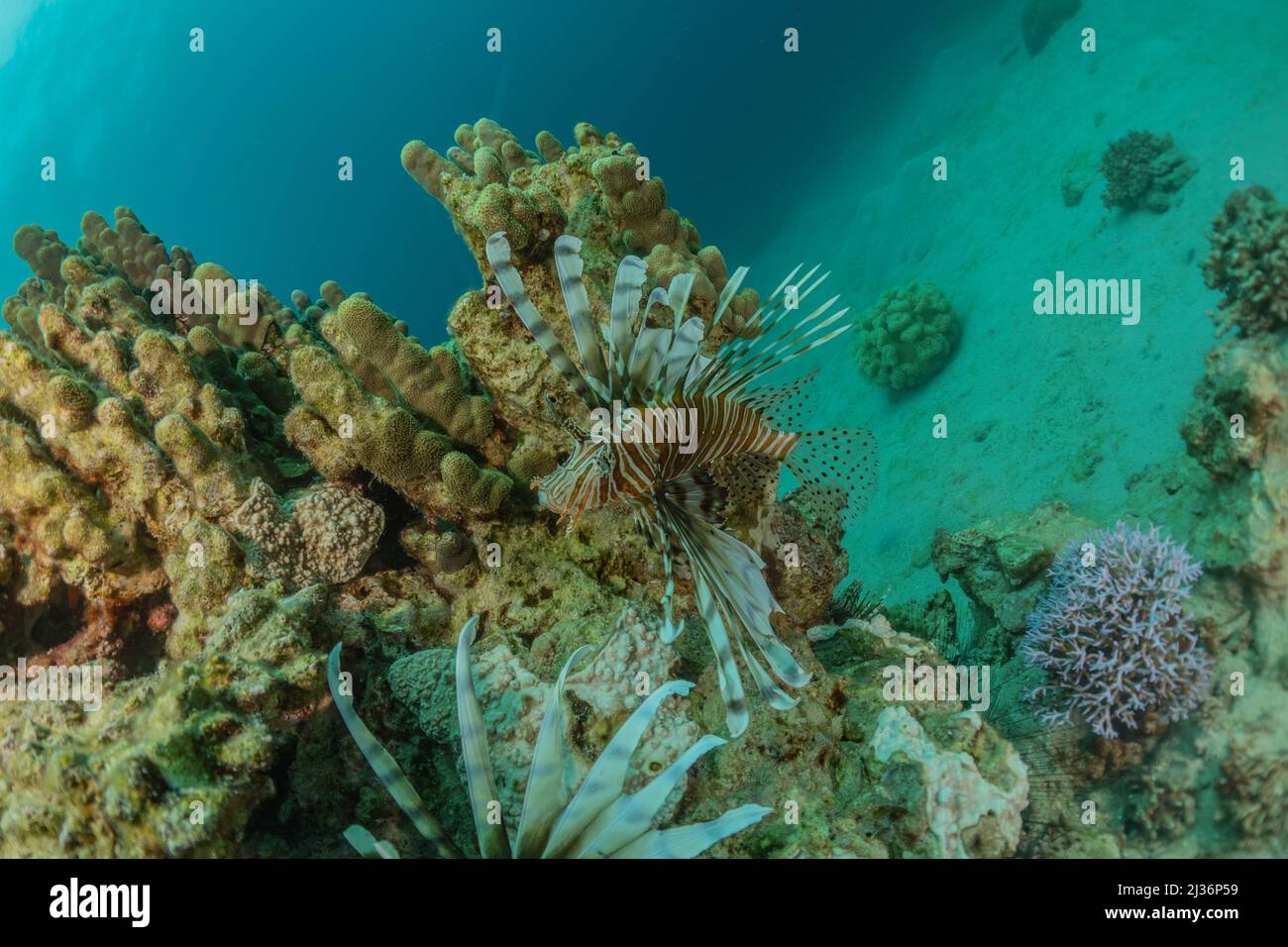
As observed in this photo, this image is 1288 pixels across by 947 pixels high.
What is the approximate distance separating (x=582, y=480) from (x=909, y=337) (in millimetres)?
11737

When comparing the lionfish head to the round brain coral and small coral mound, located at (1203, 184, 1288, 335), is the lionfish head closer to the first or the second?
small coral mound, located at (1203, 184, 1288, 335)

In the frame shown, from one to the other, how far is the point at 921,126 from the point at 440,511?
97.6 feet

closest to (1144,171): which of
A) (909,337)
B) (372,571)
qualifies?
(909,337)

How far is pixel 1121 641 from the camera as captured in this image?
3.69 m

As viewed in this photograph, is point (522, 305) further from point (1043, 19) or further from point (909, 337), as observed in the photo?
point (1043, 19)

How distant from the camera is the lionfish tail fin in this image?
3.22 m

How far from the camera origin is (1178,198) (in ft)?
33.8

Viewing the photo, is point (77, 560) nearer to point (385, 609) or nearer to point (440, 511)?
point (385, 609)

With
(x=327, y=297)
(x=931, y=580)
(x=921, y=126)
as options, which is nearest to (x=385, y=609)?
(x=327, y=297)

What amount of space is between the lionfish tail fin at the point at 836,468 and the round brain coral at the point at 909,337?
10.4m

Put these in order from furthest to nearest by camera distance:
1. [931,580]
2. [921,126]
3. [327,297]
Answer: [921,126] < [931,580] < [327,297]

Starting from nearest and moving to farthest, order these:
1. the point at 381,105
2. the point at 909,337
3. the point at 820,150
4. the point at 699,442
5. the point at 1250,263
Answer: the point at 699,442 < the point at 1250,263 < the point at 909,337 < the point at 820,150 < the point at 381,105

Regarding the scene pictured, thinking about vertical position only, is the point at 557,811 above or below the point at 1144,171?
below
